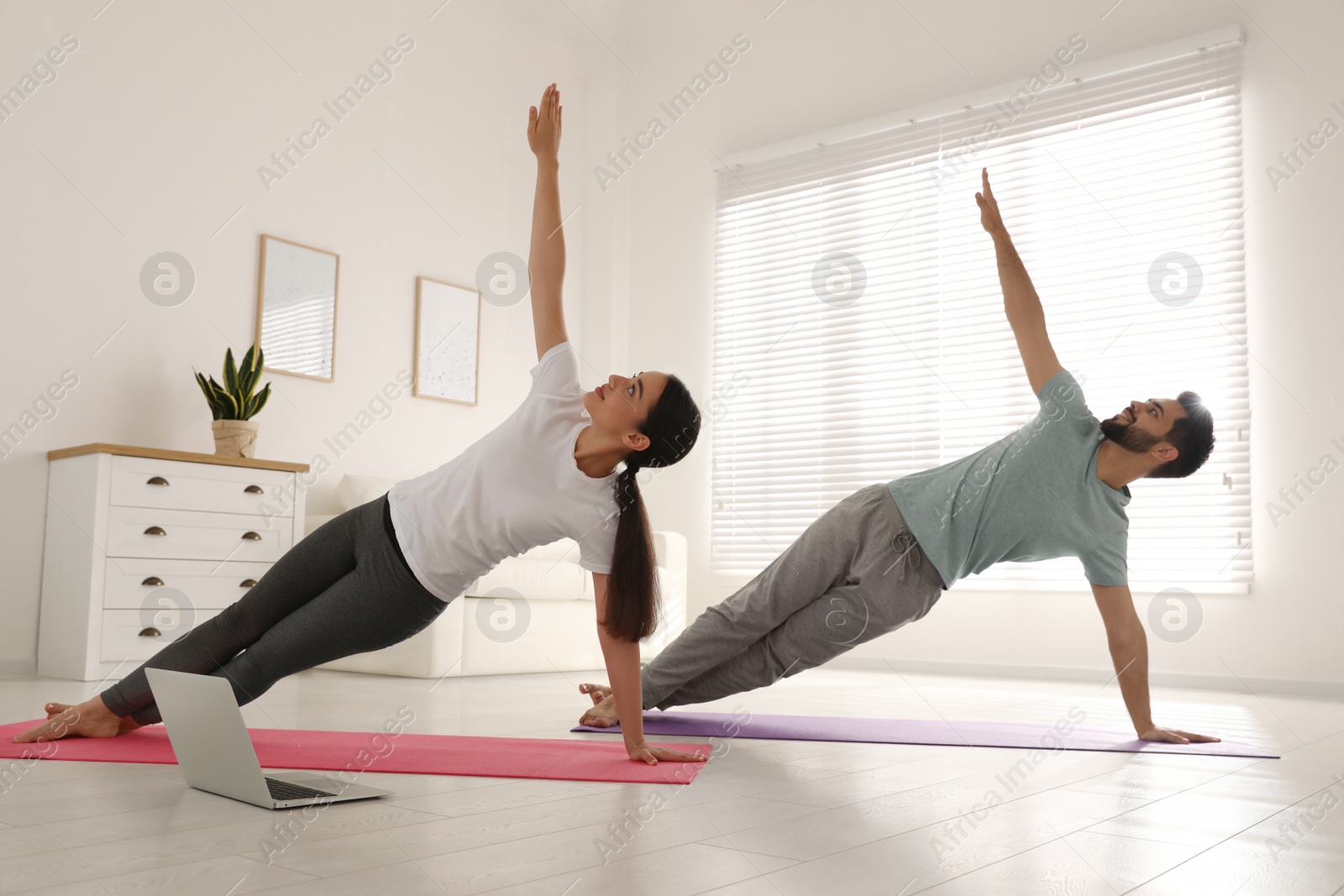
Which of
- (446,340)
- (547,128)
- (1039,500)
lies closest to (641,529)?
(547,128)

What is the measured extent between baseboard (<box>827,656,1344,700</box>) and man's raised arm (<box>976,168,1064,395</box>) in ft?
6.85

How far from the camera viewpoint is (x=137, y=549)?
3.62 m

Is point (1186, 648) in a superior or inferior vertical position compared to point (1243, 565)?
inferior

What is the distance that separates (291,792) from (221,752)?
0.12m

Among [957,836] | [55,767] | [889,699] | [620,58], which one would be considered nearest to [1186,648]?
[889,699]

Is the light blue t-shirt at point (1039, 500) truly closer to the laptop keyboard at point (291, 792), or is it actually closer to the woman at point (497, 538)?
the woman at point (497, 538)

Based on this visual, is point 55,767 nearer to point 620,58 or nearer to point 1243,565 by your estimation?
point 1243,565

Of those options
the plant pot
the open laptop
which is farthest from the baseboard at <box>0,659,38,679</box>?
the open laptop

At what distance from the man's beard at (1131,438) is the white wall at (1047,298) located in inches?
87.3

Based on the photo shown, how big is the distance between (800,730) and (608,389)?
1074 mm

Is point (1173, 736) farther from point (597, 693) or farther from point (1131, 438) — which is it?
point (597, 693)

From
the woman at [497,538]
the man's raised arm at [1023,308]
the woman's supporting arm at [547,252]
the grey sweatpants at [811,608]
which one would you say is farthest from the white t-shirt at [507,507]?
the man's raised arm at [1023,308]

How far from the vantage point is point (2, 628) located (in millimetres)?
3670

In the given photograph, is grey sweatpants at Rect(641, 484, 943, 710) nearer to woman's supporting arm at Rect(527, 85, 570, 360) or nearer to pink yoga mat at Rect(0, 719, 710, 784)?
pink yoga mat at Rect(0, 719, 710, 784)
